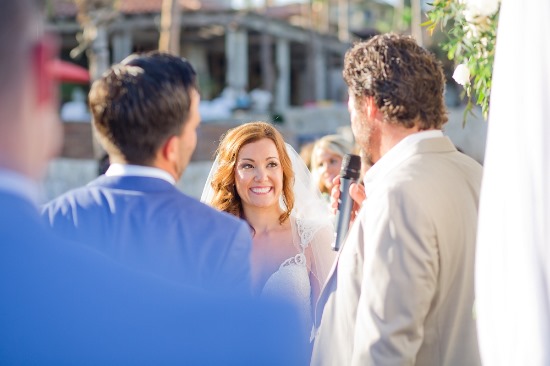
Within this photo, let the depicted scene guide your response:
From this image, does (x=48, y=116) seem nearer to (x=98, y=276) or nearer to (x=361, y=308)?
(x=98, y=276)

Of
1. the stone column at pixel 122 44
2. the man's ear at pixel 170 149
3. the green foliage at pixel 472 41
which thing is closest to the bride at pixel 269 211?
the green foliage at pixel 472 41

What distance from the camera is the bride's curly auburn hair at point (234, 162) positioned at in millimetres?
4383

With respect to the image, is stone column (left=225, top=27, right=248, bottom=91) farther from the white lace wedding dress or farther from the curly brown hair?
the curly brown hair

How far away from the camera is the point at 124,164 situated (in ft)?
7.06

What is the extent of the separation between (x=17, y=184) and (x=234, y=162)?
3.40m

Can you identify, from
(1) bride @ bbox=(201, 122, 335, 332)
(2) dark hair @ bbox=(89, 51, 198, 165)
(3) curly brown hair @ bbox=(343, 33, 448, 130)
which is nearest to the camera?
(2) dark hair @ bbox=(89, 51, 198, 165)

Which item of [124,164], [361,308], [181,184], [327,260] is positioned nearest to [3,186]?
[124,164]

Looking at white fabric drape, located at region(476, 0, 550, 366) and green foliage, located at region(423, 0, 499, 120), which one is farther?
green foliage, located at region(423, 0, 499, 120)

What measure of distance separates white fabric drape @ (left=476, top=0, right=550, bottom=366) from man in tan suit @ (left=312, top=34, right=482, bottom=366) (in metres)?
0.32

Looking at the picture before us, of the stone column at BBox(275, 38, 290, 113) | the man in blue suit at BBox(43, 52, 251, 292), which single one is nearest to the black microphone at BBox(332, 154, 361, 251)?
the man in blue suit at BBox(43, 52, 251, 292)

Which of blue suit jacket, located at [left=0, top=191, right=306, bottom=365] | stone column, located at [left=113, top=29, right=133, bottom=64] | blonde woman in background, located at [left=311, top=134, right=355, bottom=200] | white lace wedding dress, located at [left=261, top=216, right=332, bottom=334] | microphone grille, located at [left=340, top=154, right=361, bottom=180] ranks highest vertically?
stone column, located at [left=113, top=29, right=133, bottom=64]

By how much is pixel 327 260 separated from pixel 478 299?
6.43ft

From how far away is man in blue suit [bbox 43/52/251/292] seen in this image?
6.70 feet

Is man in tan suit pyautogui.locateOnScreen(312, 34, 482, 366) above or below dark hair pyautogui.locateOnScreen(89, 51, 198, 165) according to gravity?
below
